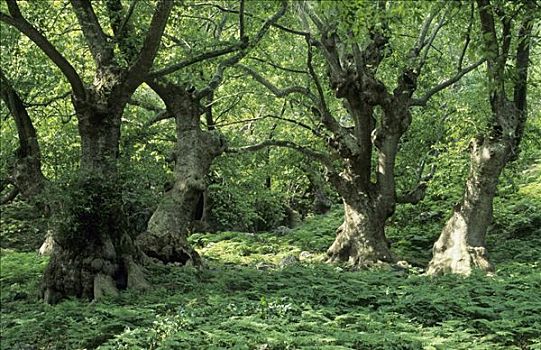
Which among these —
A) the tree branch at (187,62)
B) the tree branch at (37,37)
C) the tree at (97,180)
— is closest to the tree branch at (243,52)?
the tree branch at (187,62)

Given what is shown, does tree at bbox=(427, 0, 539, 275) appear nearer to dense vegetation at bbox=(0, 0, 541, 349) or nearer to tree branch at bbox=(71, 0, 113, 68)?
dense vegetation at bbox=(0, 0, 541, 349)

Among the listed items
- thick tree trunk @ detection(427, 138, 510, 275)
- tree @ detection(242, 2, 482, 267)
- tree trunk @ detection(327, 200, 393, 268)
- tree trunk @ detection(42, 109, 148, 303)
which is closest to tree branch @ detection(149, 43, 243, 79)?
tree trunk @ detection(42, 109, 148, 303)

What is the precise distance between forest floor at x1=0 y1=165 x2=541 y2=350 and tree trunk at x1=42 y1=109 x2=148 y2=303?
0.48m

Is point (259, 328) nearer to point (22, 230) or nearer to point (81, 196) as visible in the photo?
point (81, 196)

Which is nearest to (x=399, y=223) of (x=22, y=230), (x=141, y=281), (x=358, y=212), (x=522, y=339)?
(x=358, y=212)

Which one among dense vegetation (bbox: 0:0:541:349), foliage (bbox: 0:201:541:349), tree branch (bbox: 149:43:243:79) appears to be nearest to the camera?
foliage (bbox: 0:201:541:349)

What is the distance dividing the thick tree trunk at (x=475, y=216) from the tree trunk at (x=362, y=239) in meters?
1.79

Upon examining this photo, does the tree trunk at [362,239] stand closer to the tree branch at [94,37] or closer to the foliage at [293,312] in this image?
the foliage at [293,312]

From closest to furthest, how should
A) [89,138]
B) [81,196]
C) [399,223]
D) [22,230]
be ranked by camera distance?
[81,196]
[89,138]
[399,223]
[22,230]

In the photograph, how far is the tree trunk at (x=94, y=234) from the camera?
956cm

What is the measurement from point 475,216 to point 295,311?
5.78m

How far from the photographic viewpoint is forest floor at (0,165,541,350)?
613 cm

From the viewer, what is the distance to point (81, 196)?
374 inches

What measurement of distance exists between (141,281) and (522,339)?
623cm
